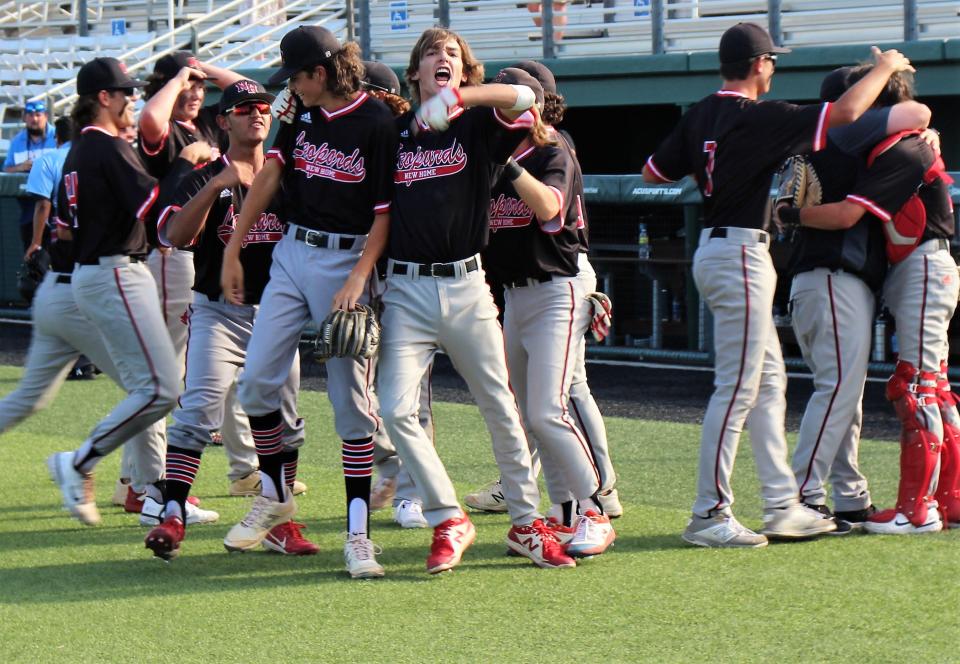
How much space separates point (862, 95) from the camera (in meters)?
5.26

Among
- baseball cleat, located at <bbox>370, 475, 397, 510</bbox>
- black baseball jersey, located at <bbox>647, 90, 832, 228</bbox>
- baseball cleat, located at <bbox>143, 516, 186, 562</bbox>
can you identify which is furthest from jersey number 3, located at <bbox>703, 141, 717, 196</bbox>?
baseball cleat, located at <bbox>143, 516, 186, 562</bbox>

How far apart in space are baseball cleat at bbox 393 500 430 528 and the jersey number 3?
1.85 m

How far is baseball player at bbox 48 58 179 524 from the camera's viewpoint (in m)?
5.78

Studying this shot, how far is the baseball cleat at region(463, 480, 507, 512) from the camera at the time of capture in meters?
6.56

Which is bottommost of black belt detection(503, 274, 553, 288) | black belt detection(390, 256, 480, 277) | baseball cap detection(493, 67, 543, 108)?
black belt detection(503, 274, 553, 288)

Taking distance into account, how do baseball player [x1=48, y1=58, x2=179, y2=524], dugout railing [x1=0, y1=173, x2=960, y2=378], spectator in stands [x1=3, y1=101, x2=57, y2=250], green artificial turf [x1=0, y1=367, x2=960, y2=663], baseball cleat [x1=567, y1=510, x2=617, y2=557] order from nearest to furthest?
green artificial turf [x1=0, y1=367, x2=960, y2=663]
baseball cleat [x1=567, y1=510, x2=617, y2=557]
baseball player [x1=48, y1=58, x2=179, y2=524]
dugout railing [x1=0, y1=173, x2=960, y2=378]
spectator in stands [x1=3, y1=101, x2=57, y2=250]

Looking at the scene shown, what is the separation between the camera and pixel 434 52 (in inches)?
202

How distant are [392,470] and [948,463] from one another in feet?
8.12

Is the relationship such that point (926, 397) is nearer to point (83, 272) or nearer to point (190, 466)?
point (190, 466)

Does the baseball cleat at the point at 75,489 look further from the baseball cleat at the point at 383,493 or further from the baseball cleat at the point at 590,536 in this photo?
the baseball cleat at the point at 590,536

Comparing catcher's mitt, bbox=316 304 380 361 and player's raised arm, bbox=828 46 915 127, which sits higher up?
player's raised arm, bbox=828 46 915 127

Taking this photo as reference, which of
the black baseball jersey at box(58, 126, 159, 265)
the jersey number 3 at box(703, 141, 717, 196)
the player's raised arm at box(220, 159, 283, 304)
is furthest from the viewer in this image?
the black baseball jersey at box(58, 126, 159, 265)

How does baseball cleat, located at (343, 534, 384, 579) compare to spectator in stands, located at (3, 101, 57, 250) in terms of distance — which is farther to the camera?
spectator in stands, located at (3, 101, 57, 250)

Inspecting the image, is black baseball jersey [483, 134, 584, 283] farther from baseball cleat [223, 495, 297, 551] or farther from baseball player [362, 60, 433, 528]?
baseball cleat [223, 495, 297, 551]
